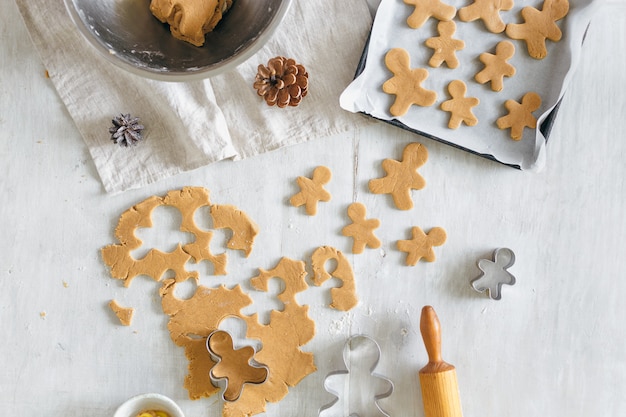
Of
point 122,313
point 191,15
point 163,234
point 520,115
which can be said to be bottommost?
point 122,313

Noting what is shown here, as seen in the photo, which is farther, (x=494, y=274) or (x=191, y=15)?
(x=494, y=274)

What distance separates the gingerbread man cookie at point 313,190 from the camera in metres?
1.01

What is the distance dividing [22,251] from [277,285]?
409 millimetres

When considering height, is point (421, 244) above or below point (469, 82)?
below

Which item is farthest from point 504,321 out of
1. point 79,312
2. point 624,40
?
point 79,312

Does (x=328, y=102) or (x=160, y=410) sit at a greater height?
(x=328, y=102)

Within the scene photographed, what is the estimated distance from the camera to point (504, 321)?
3.35ft

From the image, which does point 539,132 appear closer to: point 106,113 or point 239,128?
point 239,128

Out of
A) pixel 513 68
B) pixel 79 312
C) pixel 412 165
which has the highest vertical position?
pixel 513 68

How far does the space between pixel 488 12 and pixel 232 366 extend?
67 centimetres

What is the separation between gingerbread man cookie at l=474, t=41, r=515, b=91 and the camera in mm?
972

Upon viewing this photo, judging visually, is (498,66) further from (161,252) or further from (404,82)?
(161,252)

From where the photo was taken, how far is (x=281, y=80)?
3.17 feet

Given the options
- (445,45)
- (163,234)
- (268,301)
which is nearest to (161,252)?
(163,234)
